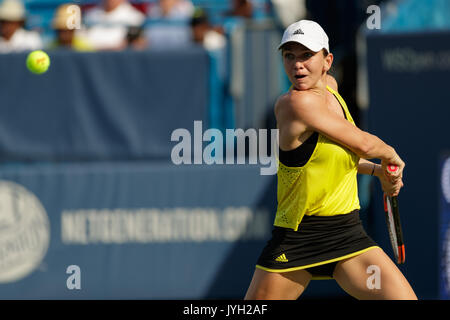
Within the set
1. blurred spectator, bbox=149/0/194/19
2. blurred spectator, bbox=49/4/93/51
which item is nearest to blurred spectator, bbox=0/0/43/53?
blurred spectator, bbox=49/4/93/51

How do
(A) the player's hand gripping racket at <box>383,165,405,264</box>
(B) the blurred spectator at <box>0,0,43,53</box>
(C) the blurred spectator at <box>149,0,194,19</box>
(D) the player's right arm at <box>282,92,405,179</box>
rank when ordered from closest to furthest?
(D) the player's right arm at <box>282,92,405,179</box>
(A) the player's hand gripping racket at <box>383,165,405,264</box>
(B) the blurred spectator at <box>0,0,43,53</box>
(C) the blurred spectator at <box>149,0,194,19</box>

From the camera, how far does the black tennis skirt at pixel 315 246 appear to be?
4914mm

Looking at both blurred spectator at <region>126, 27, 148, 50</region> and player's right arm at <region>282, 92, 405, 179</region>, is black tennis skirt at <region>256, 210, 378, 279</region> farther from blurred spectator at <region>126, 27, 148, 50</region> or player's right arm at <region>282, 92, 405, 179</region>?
blurred spectator at <region>126, 27, 148, 50</region>

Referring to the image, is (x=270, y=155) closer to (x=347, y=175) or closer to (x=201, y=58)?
(x=201, y=58)

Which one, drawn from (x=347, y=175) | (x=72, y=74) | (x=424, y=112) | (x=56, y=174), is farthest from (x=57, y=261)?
(x=347, y=175)

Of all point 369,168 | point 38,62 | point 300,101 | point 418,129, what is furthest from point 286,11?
point 300,101

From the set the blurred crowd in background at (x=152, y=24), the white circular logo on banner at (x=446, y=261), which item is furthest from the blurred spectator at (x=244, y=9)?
the white circular logo on banner at (x=446, y=261)

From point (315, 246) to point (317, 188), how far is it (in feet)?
1.06

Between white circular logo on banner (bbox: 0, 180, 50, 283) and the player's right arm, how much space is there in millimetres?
4268

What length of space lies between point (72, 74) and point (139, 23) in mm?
1230

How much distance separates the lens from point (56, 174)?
853 centimetres

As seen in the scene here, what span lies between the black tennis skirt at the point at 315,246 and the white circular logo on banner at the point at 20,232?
13.0 ft

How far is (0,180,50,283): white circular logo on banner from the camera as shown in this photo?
838 centimetres

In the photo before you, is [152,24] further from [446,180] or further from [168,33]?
[446,180]
